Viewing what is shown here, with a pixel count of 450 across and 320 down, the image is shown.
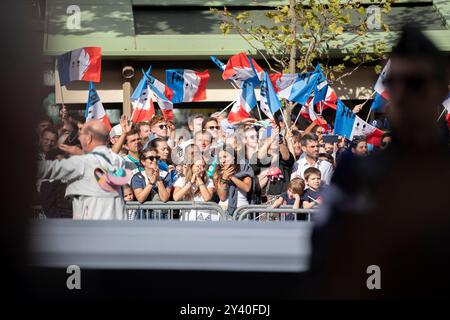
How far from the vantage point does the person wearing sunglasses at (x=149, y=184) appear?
247 inches

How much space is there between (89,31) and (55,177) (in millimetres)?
9032

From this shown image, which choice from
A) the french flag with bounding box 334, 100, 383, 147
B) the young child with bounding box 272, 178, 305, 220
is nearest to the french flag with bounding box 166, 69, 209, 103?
the french flag with bounding box 334, 100, 383, 147

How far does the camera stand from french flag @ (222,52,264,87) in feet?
27.9

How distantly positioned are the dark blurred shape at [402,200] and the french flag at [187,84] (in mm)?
6949

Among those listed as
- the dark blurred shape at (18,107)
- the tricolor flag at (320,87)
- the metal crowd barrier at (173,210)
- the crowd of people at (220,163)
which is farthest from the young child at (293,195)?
the dark blurred shape at (18,107)

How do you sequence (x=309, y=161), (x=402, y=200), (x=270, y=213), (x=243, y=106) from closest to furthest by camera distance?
(x=402, y=200), (x=270, y=213), (x=309, y=161), (x=243, y=106)

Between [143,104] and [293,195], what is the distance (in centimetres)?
262

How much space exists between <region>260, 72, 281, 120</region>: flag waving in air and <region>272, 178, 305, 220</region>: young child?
1609 millimetres

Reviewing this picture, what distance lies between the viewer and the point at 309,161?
6969mm

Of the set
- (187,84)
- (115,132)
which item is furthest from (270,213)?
(187,84)

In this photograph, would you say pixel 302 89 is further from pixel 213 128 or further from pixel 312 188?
pixel 312 188

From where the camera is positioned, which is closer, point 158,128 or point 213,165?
point 213,165
